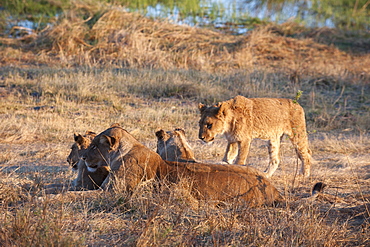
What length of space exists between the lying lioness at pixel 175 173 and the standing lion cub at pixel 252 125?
195cm

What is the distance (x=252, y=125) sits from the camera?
7848 millimetres

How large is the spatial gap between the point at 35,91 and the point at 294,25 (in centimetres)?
1532

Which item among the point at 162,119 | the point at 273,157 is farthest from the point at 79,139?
the point at 162,119

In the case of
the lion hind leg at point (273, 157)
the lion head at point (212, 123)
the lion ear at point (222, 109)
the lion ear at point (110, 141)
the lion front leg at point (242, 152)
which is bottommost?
the lion hind leg at point (273, 157)

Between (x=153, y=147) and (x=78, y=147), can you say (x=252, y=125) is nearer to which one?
(x=153, y=147)

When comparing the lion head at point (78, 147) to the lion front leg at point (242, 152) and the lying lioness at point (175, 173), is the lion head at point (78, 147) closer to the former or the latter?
the lying lioness at point (175, 173)

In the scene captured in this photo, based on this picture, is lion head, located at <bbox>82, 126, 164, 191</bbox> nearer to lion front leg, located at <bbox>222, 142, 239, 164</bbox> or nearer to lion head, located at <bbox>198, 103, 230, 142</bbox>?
lion head, located at <bbox>198, 103, 230, 142</bbox>

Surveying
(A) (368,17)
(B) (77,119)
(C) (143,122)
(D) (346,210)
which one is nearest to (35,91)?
(B) (77,119)

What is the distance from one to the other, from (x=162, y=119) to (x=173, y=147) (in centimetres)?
417

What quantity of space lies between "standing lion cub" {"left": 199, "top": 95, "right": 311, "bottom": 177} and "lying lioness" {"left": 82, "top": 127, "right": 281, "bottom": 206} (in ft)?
6.39

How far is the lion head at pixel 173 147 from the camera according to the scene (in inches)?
290

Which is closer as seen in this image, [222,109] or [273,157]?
[222,109]

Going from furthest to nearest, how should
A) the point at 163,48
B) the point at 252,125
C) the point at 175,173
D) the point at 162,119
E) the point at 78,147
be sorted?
the point at 163,48, the point at 162,119, the point at 252,125, the point at 78,147, the point at 175,173

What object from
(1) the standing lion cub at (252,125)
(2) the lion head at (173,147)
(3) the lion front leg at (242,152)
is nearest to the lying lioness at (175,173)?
(2) the lion head at (173,147)
